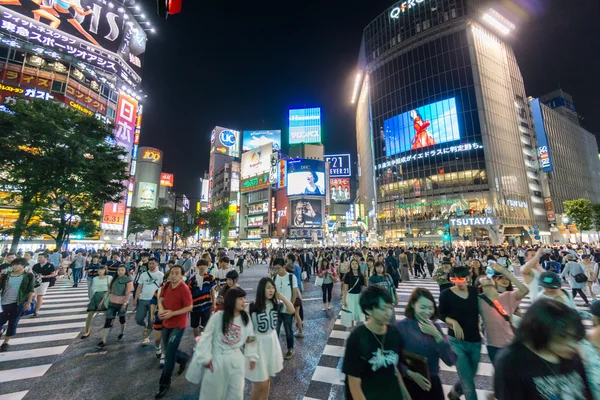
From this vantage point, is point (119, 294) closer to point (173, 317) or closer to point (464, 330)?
point (173, 317)

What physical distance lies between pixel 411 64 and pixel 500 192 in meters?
33.6

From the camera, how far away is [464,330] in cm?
349

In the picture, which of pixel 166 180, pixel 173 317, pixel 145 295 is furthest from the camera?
pixel 166 180

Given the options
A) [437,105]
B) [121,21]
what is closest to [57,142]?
[121,21]

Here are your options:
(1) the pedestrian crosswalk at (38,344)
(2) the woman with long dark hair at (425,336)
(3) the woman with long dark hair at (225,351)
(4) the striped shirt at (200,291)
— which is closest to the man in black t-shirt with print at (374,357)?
(2) the woman with long dark hair at (425,336)

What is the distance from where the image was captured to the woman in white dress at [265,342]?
3.50 meters

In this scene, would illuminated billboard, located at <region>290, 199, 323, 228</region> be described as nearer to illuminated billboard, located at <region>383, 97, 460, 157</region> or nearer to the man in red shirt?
illuminated billboard, located at <region>383, 97, 460, 157</region>

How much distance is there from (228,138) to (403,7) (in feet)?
237

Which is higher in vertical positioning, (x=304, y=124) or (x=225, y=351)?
(x=304, y=124)

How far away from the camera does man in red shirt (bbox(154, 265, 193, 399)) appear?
4.29 m

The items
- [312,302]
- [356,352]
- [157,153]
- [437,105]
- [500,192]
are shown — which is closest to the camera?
[356,352]

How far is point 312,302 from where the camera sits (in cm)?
1091

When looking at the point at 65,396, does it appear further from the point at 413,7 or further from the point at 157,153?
the point at 157,153

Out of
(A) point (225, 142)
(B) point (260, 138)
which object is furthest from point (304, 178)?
(A) point (225, 142)
